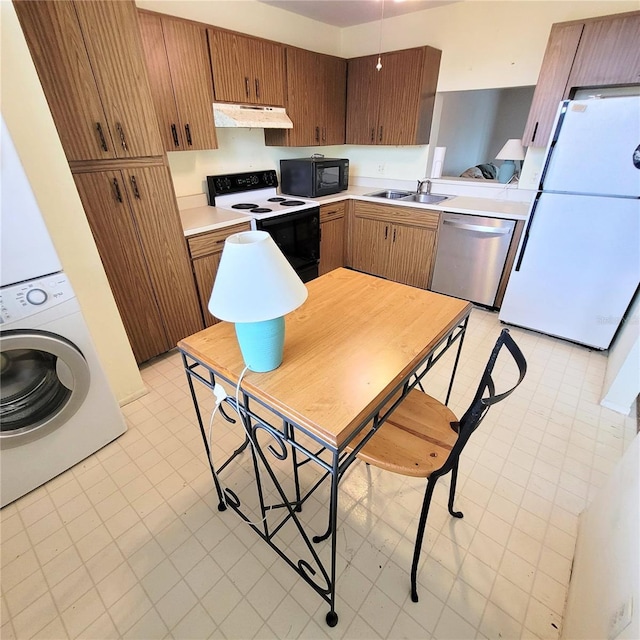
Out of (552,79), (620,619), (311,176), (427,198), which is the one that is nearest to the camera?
(620,619)

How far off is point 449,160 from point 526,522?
14.1ft

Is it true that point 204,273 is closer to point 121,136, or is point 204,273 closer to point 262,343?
point 121,136

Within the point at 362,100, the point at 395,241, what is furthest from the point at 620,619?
the point at 362,100

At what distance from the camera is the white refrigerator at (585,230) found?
1981 millimetres

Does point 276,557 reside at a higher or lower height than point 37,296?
lower

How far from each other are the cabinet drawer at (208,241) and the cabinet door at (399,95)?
1853 millimetres

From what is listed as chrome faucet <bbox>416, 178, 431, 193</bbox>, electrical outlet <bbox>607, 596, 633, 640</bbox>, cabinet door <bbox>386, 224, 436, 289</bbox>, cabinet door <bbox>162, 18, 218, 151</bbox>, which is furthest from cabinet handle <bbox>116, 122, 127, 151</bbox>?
chrome faucet <bbox>416, 178, 431, 193</bbox>

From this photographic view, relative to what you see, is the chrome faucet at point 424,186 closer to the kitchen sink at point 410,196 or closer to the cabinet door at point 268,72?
the kitchen sink at point 410,196

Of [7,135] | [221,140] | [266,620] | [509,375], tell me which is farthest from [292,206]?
[266,620]

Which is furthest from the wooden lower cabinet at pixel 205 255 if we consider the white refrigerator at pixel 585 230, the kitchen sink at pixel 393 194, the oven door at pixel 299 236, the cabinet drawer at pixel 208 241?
the white refrigerator at pixel 585 230

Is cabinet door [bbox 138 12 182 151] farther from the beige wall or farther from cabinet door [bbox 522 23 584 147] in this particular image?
cabinet door [bbox 522 23 584 147]

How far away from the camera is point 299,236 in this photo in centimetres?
301

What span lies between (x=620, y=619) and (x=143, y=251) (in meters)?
2.45

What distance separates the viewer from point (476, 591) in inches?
46.8
